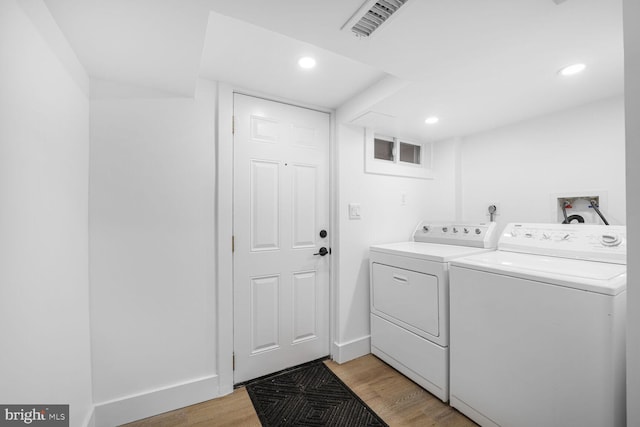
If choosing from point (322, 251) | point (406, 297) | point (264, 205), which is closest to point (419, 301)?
point (406, 297)

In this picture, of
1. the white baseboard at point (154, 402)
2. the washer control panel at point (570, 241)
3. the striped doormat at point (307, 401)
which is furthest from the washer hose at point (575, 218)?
the white baseboard at point (154, 402)

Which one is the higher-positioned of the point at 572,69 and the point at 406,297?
the point at 572,69

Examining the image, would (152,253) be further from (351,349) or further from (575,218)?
(575,218)

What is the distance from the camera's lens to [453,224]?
89.7 inches

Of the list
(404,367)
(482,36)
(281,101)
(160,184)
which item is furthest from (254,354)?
(482,36)

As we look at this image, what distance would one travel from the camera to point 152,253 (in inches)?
61.2

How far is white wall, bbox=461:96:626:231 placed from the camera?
175 cm

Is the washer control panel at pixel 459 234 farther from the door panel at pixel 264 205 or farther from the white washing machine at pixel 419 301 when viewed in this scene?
the door panel at pixel 264 205

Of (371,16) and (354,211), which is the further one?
(354,211)

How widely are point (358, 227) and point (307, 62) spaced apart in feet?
4.28

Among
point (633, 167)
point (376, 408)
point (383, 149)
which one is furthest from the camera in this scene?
point (383, 149)

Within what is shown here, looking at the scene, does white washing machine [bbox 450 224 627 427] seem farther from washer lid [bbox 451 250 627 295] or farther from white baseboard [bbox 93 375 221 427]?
white baseboard [bbox 93 375 221 427]

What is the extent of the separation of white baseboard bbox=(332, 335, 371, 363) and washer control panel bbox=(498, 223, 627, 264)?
4.33ft

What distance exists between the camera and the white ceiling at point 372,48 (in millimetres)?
971
